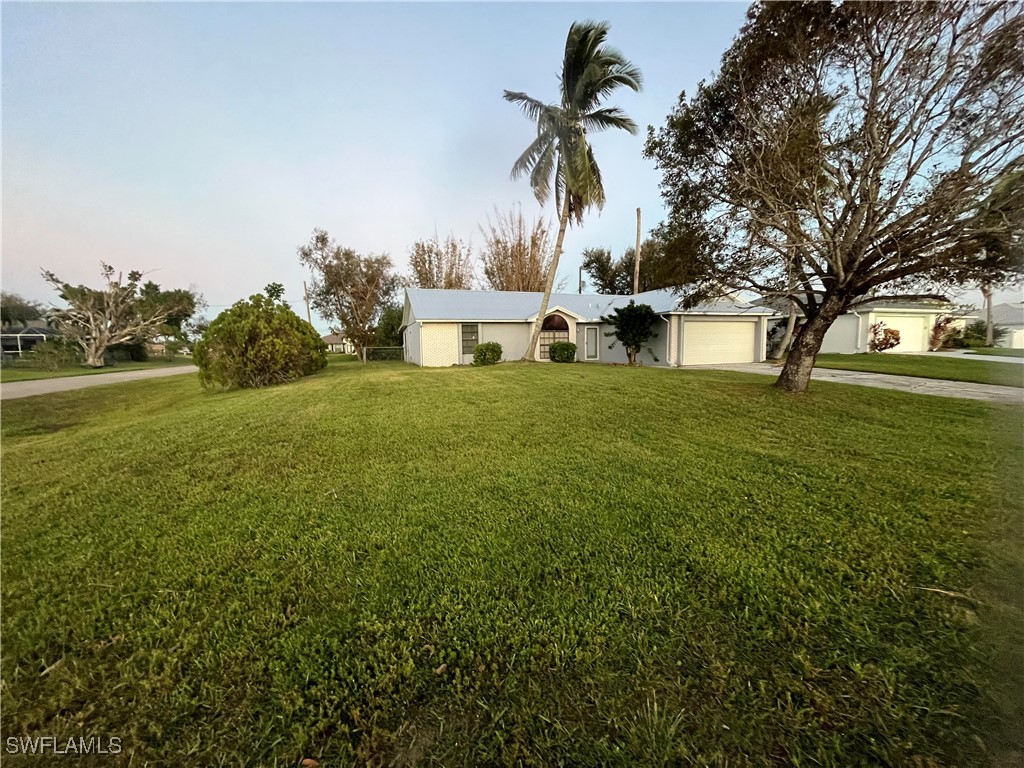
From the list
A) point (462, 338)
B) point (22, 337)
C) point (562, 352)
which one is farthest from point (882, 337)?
point (22, 337)

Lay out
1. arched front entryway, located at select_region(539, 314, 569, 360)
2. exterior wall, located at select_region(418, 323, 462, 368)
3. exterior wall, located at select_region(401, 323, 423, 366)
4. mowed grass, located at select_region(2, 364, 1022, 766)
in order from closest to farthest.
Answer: mowed grass, located at select_region(2, 364, 1022, 766) → exterior wall, located at select_region(418, 323, 462, 368) → exterior wall, located at select_region(401, 323, 423, 366) → arched front entryway, located at select_region(539, 314, 569, 360)

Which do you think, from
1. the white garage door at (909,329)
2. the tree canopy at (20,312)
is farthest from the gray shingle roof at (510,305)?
the tree canopy at (20,312)

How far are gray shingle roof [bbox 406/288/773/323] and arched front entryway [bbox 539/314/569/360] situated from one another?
68 centimetres

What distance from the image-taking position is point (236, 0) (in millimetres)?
5539

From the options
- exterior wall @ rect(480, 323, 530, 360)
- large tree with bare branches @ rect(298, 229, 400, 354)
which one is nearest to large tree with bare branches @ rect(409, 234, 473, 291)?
large tree with bare branches @ rect(298, 229, 400, 354)

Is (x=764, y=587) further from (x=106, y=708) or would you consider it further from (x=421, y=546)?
(x=106, y=708)

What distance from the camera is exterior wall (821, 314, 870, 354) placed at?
19141mm

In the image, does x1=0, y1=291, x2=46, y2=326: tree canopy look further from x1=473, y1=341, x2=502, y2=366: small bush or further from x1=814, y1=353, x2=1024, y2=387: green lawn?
x1=814, y1=353, x2=1024, y2=387: green lawn

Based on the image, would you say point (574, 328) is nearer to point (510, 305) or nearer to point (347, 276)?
point (510, 305)

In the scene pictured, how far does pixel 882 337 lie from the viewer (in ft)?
60.6

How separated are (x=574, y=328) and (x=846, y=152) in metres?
12.8

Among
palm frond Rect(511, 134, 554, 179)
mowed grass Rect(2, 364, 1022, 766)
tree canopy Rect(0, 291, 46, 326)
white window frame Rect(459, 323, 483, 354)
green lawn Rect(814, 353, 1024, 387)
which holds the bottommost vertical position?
mowed grass Rect(2, 364, 1022, 766)

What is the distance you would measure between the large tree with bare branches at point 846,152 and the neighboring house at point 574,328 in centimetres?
819

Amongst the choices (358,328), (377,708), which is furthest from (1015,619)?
(358,328)
